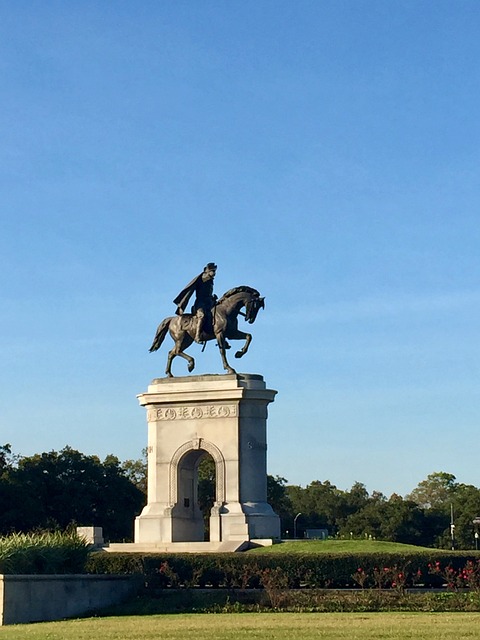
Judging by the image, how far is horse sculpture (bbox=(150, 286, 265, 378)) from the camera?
141 feet

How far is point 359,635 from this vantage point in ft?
66.4

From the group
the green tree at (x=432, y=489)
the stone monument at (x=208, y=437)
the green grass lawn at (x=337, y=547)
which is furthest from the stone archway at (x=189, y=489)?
the green tree at (x=432, y=489)

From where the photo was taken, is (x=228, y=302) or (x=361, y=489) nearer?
(x=228, y=302)

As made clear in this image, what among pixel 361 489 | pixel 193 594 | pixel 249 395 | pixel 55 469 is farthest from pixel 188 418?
pixel 361 489

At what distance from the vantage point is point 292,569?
2931 cm

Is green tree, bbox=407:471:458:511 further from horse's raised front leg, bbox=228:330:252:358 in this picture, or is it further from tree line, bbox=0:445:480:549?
horse's raised front leg, bbox=228:330:252:358

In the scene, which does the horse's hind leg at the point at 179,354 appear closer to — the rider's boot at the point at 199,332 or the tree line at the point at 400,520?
the rider's boot at the point at 199,332

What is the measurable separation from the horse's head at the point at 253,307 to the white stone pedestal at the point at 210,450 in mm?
2381

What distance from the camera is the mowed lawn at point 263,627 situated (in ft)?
66.5

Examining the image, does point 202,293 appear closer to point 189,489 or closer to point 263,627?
point 189,489

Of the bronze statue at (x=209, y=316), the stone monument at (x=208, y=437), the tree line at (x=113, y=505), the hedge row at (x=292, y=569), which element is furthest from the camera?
the tree line at (x=113, y=505)

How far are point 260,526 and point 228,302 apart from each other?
8300 millimetres

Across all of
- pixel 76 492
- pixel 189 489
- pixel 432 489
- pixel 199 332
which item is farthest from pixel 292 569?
pixel 432 489

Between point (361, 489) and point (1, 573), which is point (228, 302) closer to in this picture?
point (1, 573)
